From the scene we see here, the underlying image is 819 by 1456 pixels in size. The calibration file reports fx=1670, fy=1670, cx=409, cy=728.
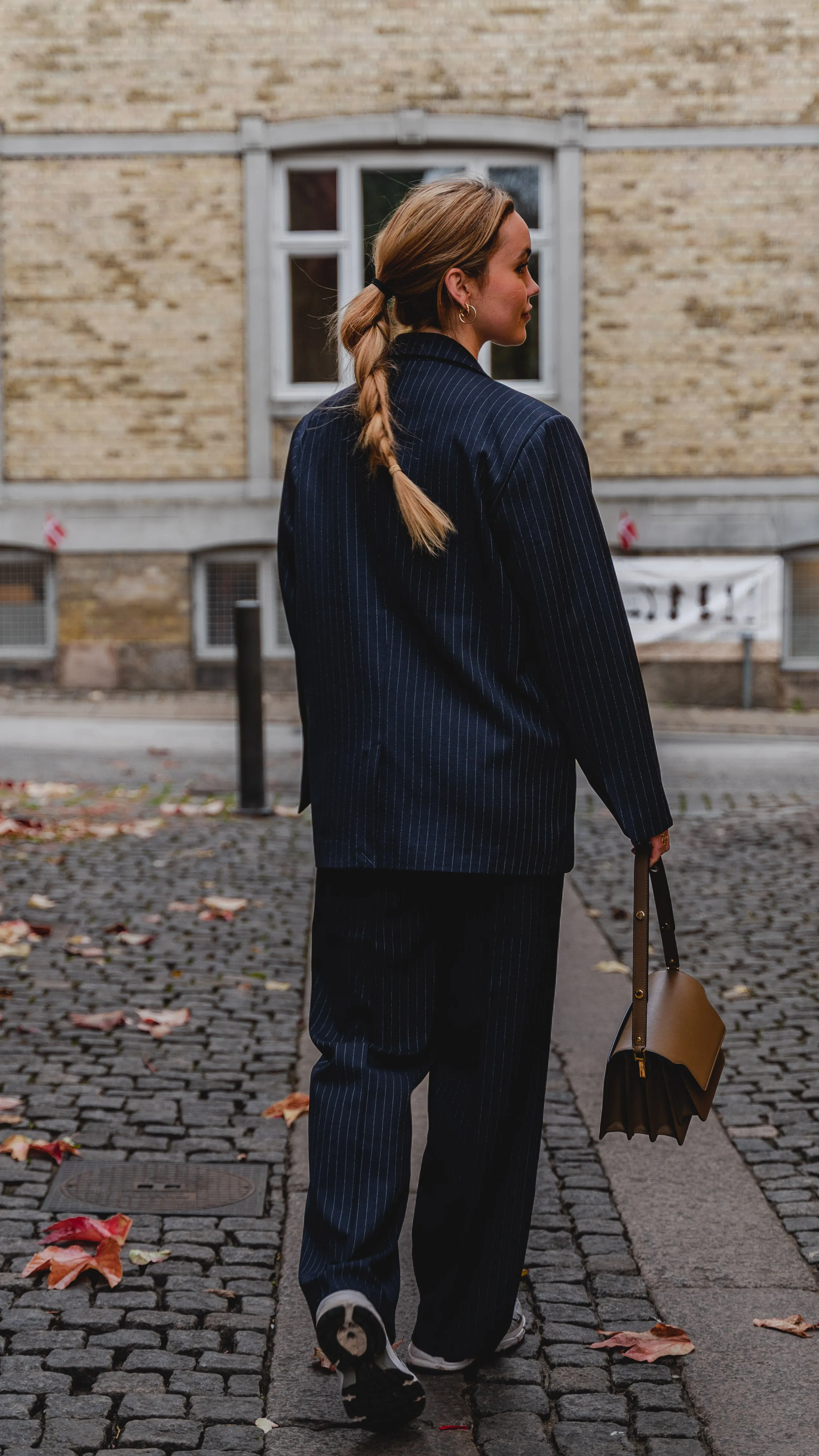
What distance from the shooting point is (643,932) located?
258 centimetres

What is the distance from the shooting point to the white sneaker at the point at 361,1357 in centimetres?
232

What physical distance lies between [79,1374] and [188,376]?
13210 mm

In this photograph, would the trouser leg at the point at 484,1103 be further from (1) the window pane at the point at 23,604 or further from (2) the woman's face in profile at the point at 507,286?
(1) the window pane at the point at 23,604

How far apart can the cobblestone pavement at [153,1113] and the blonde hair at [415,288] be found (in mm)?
1365

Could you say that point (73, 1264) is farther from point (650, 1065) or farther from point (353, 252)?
point (353, 252)

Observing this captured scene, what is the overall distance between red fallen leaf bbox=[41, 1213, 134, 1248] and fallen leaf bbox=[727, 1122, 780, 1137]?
147cm

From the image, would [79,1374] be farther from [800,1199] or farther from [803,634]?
[803,634]

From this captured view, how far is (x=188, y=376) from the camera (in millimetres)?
15062

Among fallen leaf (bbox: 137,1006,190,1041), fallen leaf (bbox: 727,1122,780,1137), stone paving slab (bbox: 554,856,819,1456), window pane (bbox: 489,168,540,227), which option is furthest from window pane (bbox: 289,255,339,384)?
fallen leaf (bbox: 727,1122,780,1137)

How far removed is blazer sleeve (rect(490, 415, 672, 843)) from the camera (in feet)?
7.66

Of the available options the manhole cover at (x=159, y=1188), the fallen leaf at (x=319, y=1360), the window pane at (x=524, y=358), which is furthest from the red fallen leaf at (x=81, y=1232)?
the window pane at (x=524, y=358)

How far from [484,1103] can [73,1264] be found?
966 millimetres

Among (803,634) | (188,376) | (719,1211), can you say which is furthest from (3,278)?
(719,1211)

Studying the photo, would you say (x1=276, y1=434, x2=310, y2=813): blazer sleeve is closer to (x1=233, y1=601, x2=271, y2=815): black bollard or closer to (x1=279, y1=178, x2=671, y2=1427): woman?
(x1=279, y1=178, x2=671, y2=1427): woman
